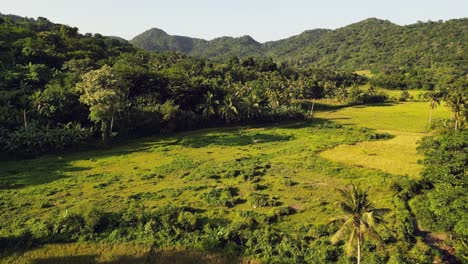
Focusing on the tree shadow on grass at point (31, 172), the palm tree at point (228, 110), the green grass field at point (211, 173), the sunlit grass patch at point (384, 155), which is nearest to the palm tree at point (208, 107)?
the palm tree at point (228, 110)

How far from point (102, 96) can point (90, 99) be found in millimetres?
2670

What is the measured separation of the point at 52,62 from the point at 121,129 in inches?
1494

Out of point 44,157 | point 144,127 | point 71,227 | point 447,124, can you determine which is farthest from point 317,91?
point 71,227

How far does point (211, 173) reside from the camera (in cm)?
5106

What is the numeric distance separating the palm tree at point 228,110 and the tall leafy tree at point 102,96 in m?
27.2

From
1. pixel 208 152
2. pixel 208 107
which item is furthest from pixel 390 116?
pixel 208 152

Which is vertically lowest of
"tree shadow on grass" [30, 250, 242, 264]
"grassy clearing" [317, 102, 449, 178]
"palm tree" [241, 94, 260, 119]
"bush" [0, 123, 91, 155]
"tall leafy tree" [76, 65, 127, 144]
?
"tree shadow on grass" [30, 250, 242, 264]

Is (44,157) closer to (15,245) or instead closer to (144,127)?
(144,127)

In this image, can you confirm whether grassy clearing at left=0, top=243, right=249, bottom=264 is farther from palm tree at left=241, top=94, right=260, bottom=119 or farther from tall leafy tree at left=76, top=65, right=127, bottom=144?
palm tree at left=241, top=94, right=260, bottom=119

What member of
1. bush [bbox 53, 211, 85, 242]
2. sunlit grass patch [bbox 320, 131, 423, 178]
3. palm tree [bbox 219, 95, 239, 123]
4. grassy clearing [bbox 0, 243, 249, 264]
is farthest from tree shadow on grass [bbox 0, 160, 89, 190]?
sunlit grass patch [bbox 320, 131, 423, 178]

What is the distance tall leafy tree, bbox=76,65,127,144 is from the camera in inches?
2467

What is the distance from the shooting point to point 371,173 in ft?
166

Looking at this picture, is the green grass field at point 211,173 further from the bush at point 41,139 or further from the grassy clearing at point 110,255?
the bush at point 41,139

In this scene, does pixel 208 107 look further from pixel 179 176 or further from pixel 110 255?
pixel 110 255
